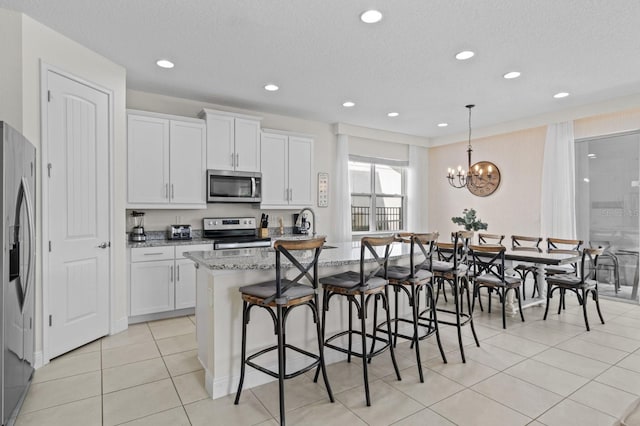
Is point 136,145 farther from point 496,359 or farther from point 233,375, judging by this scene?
point 496,359

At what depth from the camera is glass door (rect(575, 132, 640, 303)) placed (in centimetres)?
478

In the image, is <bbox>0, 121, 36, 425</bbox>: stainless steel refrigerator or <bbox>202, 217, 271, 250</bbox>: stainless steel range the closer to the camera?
<bbox>0, 121, 36, 425</bbox>: stainless steel refrigerator

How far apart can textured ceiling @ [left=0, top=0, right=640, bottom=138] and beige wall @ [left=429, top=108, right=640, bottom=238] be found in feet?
1.73

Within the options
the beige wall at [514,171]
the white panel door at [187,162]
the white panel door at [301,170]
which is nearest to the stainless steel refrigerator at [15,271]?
the white panel door at [187,162]

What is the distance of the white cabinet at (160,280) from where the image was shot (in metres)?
3.83

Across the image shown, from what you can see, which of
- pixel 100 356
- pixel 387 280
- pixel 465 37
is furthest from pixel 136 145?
pixel 465 37

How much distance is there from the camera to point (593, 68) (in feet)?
11.9

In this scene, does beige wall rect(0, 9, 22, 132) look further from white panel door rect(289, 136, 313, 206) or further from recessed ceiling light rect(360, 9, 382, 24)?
white panel door rect(289, 136, 313, 206)

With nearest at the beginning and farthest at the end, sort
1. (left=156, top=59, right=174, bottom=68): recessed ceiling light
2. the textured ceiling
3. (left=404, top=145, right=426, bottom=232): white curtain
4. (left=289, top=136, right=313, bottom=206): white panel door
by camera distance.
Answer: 1. the textured ceiling
2. (left=156, top=59, right=174, bottom=68): recessed ceiling light
3. (left=289, top=136, right=313, bottom=206): white panel door
4. (left=404, top=145, right=426, bottom=232): white curtain

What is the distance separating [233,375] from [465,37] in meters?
3.24

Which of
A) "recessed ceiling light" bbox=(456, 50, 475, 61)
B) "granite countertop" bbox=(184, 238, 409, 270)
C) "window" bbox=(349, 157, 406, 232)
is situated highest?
"recessed ceiling light" bbox=(456, 50, 475, 61)

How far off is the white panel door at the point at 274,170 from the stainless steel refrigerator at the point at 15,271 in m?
2.82

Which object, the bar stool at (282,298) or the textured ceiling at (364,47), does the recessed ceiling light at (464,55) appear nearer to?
the textured ceiling at (364,47)

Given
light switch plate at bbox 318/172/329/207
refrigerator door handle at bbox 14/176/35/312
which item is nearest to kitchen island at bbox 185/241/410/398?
refrigerator door handle at bbox 14/176/35/312
